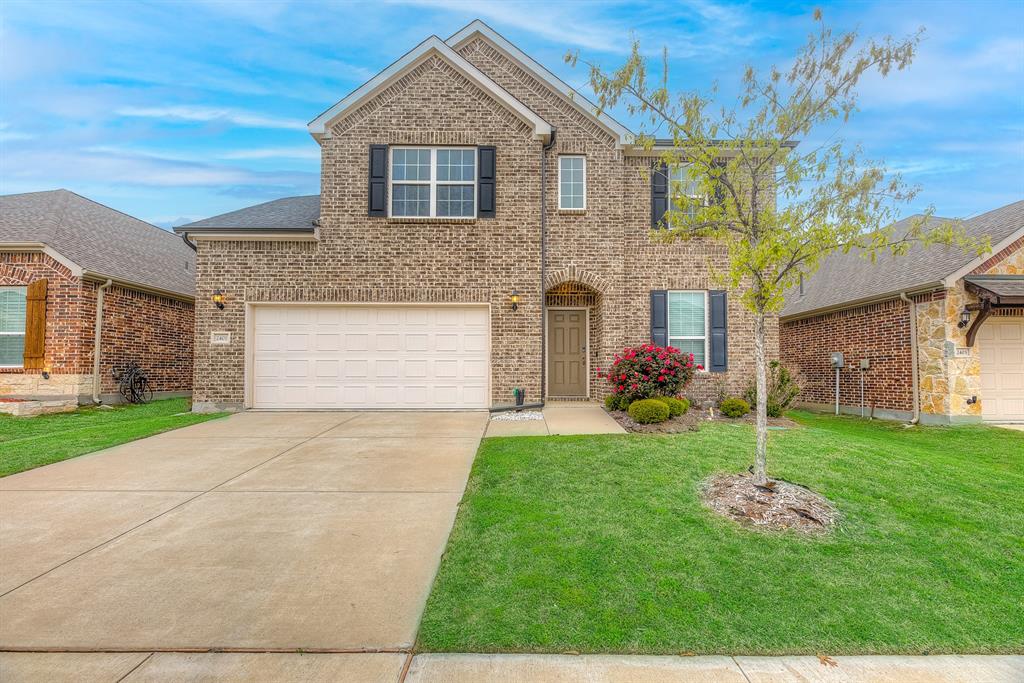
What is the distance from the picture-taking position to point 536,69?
39.8 feet

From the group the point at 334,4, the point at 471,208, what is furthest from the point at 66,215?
the point at 471,208

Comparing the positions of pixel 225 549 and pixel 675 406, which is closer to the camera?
pixel 225 549

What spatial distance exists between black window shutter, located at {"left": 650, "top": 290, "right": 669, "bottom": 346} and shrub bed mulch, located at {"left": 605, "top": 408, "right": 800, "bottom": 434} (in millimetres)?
1857

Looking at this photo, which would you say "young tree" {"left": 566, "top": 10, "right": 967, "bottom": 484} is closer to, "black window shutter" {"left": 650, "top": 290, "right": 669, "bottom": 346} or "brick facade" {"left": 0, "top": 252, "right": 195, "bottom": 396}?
"black window shutter" {"left": 650, "top": 290, "right": 669, "bottom": 346}

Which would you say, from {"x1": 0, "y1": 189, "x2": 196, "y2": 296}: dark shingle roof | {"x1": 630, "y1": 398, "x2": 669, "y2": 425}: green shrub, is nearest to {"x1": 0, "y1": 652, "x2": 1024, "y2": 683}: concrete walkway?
{"x1": 630, "y1": 398, "x2": 669, "y2": 425}: green shrub

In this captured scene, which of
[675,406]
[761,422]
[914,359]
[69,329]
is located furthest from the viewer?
[69,329]

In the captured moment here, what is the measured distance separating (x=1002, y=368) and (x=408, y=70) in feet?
50.4

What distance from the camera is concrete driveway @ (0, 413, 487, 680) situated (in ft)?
9.52

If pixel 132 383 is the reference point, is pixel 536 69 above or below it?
above

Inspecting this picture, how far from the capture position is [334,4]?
12.1 m

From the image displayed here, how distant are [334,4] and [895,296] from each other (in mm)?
15794

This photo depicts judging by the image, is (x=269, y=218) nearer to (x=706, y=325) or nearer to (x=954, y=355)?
A: (x=706, y=325)

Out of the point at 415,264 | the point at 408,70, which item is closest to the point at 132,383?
the point at 415,264

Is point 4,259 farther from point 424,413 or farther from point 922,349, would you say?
point 922,349
